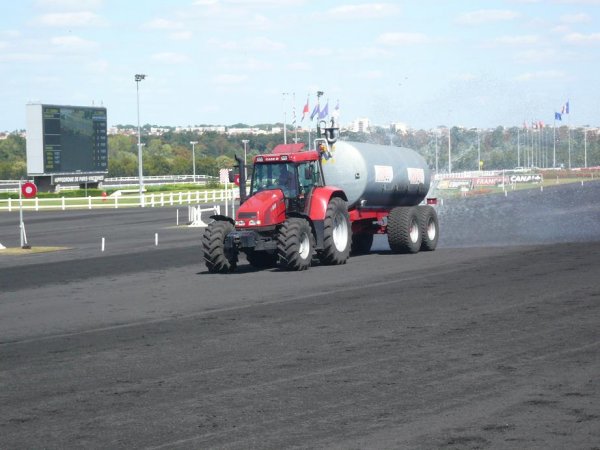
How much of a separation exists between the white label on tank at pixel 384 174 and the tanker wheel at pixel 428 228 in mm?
1769

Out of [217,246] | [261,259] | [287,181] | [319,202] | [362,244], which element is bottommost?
[261,259]

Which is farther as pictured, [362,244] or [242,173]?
[362,244]

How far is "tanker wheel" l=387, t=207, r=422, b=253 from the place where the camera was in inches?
1180

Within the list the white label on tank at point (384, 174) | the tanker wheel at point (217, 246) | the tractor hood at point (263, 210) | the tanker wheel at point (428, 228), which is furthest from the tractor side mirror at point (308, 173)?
the tanker wheel at point (428, 228)

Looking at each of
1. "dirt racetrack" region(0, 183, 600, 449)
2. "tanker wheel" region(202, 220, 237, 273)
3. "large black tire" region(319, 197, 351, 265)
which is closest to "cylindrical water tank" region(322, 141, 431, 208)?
"large black tire" region(319, 197, 351, 265)

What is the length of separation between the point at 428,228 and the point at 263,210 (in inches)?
273

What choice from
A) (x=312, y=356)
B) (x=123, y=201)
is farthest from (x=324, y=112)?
(x=312, y=356)

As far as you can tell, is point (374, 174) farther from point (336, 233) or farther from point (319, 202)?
point (319, 202)

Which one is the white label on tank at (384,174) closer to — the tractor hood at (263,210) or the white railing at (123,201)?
the tractor hood at (263,210)

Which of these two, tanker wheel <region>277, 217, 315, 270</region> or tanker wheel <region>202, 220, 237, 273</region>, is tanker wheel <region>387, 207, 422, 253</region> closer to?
tanker wheel <region>277, 217, 315, 270</region>

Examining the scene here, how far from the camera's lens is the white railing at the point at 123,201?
79250 mm

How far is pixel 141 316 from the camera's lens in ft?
62.9

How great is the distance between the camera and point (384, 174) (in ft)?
96.3

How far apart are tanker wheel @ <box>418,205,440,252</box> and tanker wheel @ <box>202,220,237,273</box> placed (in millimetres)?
6649
